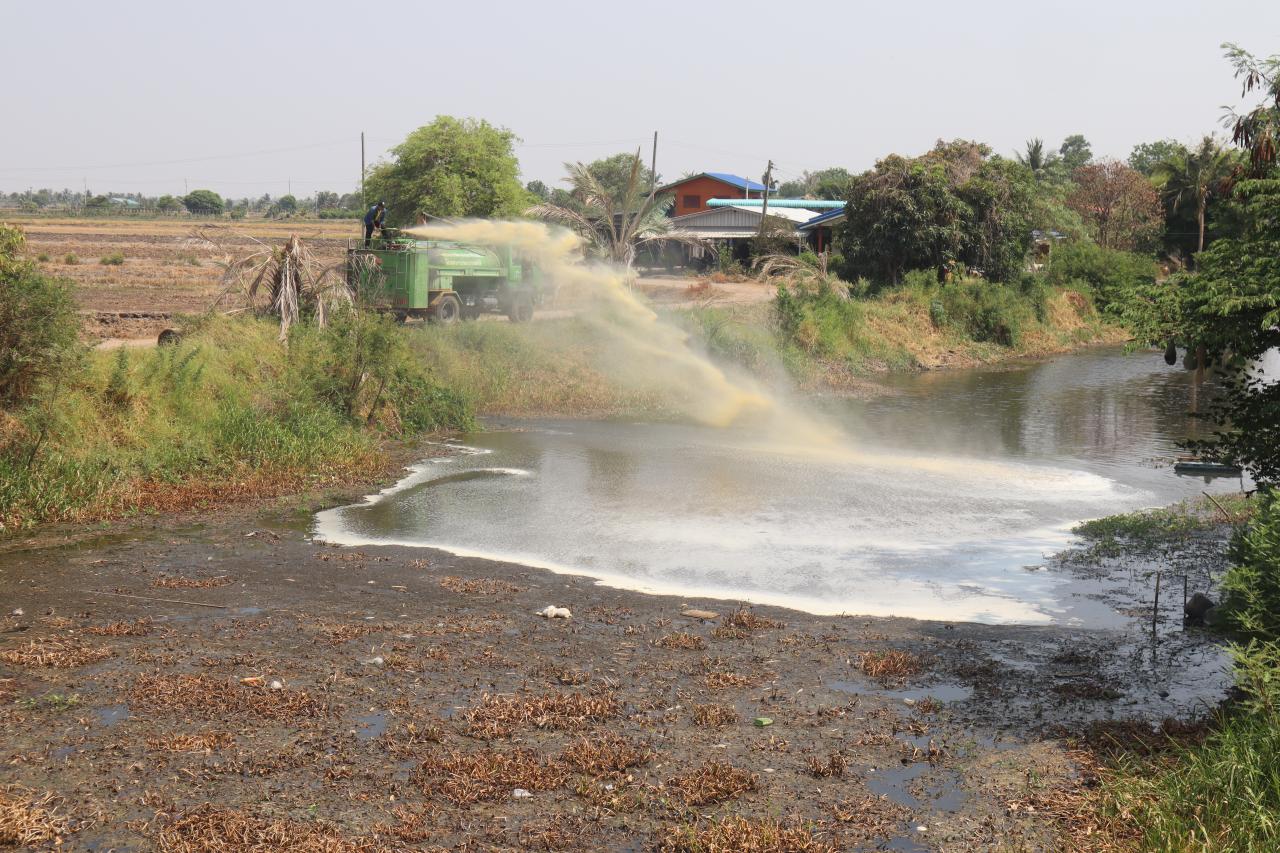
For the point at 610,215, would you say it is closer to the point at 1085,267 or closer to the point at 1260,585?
the point at 1085,267

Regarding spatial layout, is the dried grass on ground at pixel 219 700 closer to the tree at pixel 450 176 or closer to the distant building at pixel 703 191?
the tree at pixel 450 176

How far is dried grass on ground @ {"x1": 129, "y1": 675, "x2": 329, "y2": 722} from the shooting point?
907 cm

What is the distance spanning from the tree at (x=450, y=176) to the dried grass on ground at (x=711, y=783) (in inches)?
1551

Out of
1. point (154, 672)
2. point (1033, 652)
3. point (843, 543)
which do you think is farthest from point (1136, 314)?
point (154, 672)

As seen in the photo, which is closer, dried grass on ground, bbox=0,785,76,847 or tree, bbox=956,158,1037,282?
dried grass on ground, bbox=0,785,76,847

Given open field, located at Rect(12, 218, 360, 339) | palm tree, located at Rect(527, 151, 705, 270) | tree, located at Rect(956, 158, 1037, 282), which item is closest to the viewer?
open field, located at Rect(12, 218, 360, 339)

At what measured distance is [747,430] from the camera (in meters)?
25.7

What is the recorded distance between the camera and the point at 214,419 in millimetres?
18891

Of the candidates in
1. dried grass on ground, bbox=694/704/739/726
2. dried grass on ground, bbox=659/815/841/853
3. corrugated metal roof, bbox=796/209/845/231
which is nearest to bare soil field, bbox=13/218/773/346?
corrugated metal roof, bbox=796/209/845/231

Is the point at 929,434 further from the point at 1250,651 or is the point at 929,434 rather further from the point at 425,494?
the point at 1250,651

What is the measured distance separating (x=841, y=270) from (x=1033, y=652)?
1447 inches

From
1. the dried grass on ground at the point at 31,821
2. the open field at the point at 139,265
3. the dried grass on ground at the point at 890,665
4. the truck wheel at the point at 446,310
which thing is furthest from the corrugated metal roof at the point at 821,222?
the dried grass on ground at the point at 31,821

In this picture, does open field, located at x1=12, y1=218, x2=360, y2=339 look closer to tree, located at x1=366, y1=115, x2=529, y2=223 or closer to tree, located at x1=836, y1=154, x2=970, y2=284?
tree, located at x1=366, y1=115, x2=529, y2=223

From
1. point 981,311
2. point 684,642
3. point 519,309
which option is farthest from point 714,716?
point 981,311
